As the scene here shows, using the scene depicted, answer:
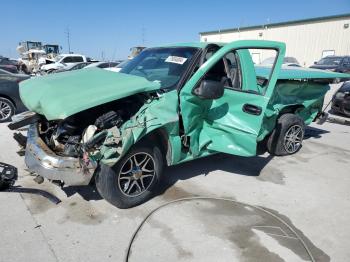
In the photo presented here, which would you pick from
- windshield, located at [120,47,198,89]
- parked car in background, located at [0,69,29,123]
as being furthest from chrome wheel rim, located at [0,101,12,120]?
windshield, located at [120,47,198,89]

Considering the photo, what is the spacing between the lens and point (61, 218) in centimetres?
326

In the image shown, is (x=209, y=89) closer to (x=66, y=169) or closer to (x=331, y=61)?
(x=66, y=169)

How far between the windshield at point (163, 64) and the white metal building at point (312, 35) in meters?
23.1

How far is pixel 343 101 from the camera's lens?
8633 millimetres

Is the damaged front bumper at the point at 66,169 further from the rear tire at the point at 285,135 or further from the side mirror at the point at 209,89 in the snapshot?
the rear tire at the point at 285,135

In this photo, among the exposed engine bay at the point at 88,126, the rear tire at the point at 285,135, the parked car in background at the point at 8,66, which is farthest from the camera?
the parked car in background at the point at 8,66

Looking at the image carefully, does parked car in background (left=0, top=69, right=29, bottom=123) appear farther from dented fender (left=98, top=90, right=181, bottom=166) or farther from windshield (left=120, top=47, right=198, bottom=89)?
dented fender (left=98, top=90, right=181, bottom=166)

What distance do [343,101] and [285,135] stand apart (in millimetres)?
4637

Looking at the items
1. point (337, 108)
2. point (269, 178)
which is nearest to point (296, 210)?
point (269, 178)

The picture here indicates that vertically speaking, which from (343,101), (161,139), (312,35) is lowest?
(343,101)

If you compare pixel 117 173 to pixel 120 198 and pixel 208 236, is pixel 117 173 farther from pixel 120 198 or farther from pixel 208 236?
pixel 208 236

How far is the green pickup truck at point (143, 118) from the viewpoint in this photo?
3006 mm

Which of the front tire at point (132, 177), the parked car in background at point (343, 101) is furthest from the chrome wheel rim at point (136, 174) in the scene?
the parked car in background at point (343, 101)

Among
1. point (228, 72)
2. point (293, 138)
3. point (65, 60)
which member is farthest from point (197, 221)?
point (65, 60)
